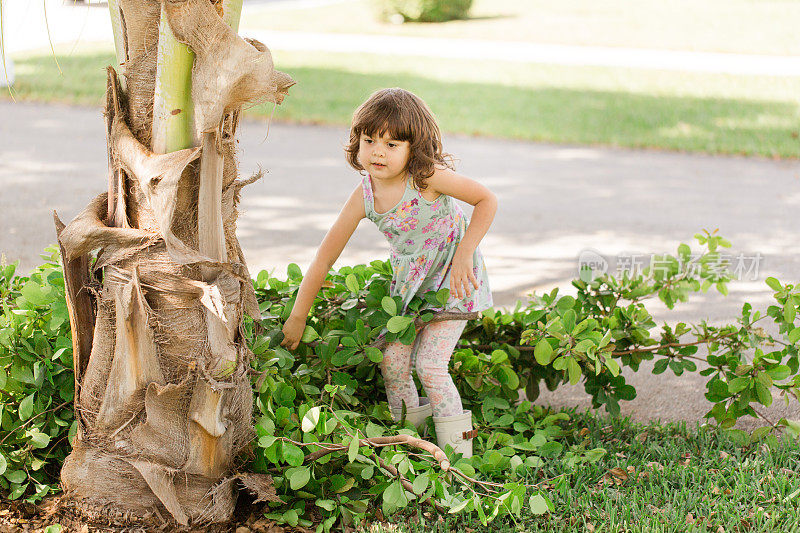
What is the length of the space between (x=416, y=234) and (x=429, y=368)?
1.48ft

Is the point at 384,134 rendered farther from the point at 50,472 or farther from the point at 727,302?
the point at 727,302

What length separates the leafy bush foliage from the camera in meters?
2.32

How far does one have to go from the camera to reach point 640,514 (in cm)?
240

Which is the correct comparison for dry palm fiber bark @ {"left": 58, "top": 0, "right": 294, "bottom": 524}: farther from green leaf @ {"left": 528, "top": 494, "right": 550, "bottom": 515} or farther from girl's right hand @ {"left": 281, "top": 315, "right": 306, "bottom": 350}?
green leaf @ {"left": 528, "top": 494, "right": 550, "bottom": 515}

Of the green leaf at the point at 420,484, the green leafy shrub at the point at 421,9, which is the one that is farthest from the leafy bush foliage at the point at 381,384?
the green leafy shrub at the point at 421,9

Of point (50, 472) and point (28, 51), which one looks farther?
point (28, 51)

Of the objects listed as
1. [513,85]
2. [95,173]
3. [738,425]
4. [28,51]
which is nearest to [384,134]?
[738,425]

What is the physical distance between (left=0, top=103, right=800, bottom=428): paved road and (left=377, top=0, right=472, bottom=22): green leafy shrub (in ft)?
37.4

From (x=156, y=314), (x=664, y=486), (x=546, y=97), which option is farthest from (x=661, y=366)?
(x=546, y=97)

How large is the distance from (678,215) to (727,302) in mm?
1640

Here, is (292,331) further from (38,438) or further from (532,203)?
(532,203)

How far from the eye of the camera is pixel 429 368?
2.72 meters

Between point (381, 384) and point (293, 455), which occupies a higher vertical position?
point (293, 455)

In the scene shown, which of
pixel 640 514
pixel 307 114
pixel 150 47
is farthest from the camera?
pixel 307 114
